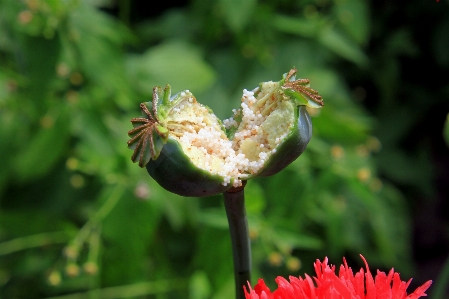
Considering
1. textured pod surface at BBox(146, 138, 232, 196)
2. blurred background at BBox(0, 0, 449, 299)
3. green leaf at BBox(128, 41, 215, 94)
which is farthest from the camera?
green leaf at BBox(128, 41, 215, 94)

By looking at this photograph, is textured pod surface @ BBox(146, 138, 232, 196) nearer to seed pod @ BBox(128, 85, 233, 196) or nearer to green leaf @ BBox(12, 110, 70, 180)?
seed pod @ BBox(128, 85, 233, 196)

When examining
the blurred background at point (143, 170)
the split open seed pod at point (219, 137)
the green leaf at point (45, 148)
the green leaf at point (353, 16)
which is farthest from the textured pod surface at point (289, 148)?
the green leaf at point (353, 16)

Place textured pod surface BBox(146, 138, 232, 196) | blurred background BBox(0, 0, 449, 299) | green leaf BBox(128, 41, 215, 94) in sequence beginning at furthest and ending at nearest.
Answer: green leaf BBox(128, 41, 215, 94) < blurred background BBox(0, 0, 449, 299) < textured pod surface BBox(146, 138, 232, 196)

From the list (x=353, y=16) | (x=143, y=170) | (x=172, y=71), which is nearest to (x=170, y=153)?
(x=143, y=170)

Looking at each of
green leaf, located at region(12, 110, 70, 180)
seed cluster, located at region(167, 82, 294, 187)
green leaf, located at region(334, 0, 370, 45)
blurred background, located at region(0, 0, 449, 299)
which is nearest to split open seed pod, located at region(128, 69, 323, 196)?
seed cluster, located at region(167, 82, 294, 187)

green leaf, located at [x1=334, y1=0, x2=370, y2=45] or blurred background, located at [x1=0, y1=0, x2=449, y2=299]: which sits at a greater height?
green leaf, located at [x1=334, y1=0, x2=370, y2=45]

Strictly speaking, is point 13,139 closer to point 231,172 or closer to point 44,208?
point 44,208

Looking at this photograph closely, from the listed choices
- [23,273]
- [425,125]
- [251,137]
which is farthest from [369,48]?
[251,137]
